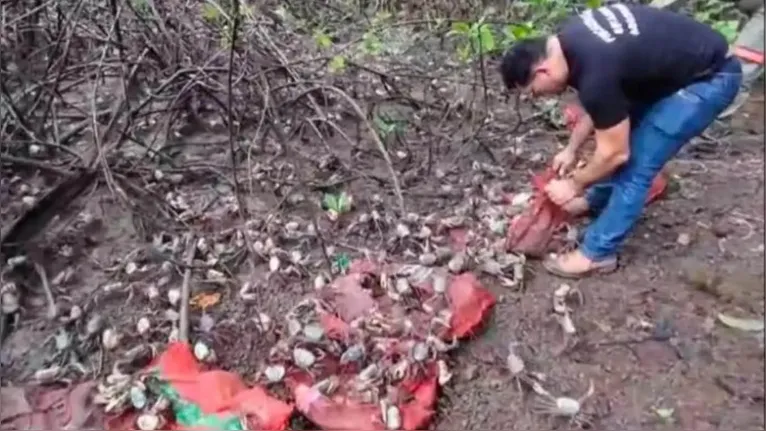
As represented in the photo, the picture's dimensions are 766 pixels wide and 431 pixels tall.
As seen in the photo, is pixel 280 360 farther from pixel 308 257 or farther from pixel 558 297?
pixel 558 297

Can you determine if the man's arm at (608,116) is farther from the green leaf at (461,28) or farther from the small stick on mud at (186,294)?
the green leaf at (461,28)

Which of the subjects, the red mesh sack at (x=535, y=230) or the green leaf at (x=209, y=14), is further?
the green leaf at (x=209, y=14)

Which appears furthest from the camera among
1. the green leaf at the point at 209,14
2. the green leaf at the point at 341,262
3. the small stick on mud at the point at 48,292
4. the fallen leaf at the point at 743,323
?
the green leaf at the point at 209,14

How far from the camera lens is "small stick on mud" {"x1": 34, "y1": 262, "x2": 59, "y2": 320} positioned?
9.08 ft

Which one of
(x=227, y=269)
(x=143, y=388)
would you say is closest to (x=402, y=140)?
(x=227, y=269)

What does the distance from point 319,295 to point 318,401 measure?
1.58 ft

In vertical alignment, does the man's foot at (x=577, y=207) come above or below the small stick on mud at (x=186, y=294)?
above

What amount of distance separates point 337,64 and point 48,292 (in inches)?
69.3

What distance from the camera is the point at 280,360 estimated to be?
8.28 ft

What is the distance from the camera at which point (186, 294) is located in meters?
2.78

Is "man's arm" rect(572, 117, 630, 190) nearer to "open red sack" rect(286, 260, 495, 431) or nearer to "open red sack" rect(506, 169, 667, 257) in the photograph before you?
"open red sack" rect(506, 169, 667, 257)

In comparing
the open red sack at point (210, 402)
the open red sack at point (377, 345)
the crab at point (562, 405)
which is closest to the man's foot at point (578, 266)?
the open red sack at point (377, 345)

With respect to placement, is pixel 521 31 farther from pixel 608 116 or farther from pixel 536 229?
pixel 608 116

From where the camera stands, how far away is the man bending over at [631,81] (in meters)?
2.47
